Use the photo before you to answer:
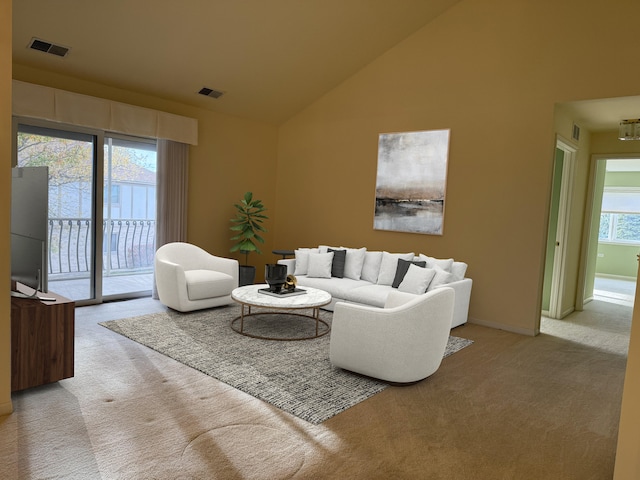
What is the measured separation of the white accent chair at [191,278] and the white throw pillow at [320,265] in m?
1.00

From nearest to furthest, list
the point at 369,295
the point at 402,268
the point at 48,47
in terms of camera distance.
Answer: the point at 48,47 < the point at 369,295 < the point at 402,268

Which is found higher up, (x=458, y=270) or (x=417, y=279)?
(x=458, y=270)

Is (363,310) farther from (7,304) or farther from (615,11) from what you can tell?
(615,11)

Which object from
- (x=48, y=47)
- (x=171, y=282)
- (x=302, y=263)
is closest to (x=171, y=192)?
(x=171, y=282)

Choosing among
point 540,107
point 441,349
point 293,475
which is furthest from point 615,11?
point 293,475

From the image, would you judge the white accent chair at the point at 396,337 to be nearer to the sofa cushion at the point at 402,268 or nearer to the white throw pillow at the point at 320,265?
the sofa cushion at the point at 402,268

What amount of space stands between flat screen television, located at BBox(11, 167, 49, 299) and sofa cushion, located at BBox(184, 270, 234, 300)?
6.91ft

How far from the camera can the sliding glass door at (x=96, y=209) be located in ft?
17.9

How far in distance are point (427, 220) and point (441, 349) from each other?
112 inches

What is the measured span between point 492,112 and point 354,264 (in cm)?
258

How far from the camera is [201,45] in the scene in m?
5.45

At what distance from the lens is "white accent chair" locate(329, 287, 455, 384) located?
3.43 m

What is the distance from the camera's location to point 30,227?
3174 mm

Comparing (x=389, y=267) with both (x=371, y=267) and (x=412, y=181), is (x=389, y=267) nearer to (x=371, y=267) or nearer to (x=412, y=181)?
(x=371, y=267)
